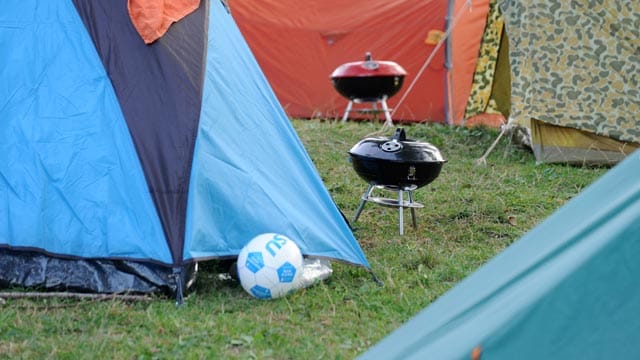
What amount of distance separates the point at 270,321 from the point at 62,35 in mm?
1816

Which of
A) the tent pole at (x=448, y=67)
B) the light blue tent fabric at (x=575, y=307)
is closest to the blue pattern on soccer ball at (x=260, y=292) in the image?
the light blue tent fabric at (x=575, y=307)

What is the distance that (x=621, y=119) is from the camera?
8203 millimetres

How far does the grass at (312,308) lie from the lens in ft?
12.7

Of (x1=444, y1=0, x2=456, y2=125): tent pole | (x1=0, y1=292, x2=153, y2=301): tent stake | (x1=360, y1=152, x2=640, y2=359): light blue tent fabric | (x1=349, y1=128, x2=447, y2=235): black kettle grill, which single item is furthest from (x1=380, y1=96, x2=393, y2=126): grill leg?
(x1=360, y1=152, x2=640, y2=359): light blue tent fabric

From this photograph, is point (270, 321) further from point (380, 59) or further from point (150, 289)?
point (380, 59)

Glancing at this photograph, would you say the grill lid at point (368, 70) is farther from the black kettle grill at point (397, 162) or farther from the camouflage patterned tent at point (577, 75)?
the black kettle grill at point (397, 162)

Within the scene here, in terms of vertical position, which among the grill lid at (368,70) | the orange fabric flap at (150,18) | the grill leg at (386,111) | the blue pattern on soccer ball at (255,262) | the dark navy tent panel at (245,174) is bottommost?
the grill leg at (386,111)

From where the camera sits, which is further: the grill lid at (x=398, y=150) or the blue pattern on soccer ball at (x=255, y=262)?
the grill lid at (x=398, y=150)

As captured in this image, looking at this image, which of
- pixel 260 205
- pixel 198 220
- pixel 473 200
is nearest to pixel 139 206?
pixel 198 220

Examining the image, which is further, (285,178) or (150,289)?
(285,178)

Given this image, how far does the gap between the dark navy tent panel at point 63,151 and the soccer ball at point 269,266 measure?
0.38 meters

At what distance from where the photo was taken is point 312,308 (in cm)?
440

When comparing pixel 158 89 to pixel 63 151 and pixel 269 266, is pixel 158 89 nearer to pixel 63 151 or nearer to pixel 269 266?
A: pixel 63 151

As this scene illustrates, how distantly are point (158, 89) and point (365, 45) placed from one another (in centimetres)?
723
